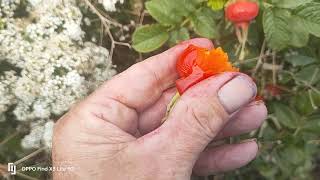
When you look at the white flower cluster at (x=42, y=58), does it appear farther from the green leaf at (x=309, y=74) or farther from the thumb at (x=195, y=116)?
the green leaf at (x=309, y=74)

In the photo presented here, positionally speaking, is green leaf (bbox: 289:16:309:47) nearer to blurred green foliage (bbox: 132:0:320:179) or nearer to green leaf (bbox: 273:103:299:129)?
blurred green foliage (bbox: 132:0:320:179)

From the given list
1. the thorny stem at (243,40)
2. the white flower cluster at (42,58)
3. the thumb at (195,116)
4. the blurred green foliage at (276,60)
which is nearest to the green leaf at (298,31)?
the blurred green foliage at (276,60)

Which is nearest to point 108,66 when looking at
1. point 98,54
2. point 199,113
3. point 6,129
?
point 98,54

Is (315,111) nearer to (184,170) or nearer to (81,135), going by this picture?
(184,170)

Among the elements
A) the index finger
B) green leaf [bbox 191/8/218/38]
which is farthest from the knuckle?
green leaf [bbox 191/8/218/38]

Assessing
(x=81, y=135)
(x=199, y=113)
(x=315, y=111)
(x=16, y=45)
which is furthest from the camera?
(x=315, y=111)

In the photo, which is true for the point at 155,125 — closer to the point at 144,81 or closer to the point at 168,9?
the point at 144,81
